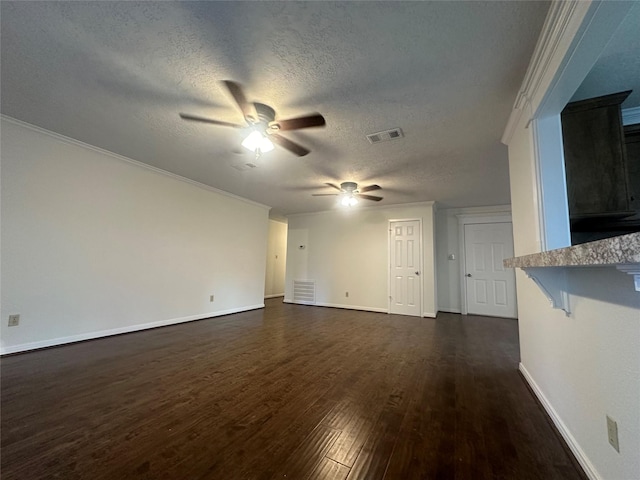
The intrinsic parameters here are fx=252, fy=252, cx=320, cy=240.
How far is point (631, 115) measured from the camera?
206 cm

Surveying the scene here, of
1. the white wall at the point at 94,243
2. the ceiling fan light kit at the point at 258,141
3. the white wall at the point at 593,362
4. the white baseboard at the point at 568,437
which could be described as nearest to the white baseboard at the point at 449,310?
the white baseboard at the point at 568,437

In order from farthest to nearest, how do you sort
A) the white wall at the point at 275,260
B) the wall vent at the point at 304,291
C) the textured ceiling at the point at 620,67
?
the white wall at the point at 275,260
the wall vent at the point at 304,291
the textured ceiling at the point at 620,67

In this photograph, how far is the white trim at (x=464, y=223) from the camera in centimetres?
526

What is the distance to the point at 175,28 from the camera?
1.51 m

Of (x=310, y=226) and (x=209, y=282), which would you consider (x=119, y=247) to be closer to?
(x=209, y=282)

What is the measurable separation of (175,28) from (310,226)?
5162 millimetres

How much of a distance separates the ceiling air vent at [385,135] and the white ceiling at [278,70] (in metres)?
0.09

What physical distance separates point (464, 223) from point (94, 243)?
6.45 metres

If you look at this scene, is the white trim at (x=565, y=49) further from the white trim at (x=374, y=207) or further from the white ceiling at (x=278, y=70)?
the white trim at (x=374, y=207)

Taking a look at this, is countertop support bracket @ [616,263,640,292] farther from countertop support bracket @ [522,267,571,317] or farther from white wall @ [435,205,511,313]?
white wall @ [435,205,511,313]

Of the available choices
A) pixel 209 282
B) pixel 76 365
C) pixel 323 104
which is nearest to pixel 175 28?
pixel 323 104

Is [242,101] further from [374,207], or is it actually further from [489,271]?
[489,271]

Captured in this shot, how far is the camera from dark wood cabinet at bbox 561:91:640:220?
1613 mm

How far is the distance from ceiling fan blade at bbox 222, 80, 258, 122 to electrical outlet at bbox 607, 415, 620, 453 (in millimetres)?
2588
